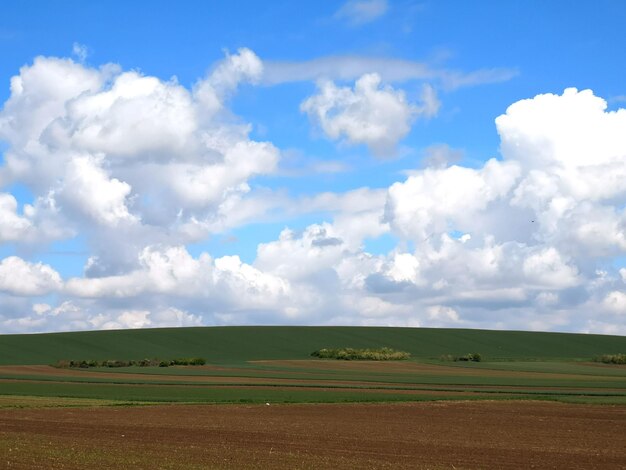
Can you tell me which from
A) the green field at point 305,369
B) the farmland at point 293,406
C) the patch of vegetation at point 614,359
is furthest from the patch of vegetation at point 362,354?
the patch of vegetation at point 614,359

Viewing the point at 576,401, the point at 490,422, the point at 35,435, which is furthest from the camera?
the point at 576,401

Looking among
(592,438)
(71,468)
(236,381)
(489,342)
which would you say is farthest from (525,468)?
(489,342)

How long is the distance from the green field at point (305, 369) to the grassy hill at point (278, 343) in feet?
0.52

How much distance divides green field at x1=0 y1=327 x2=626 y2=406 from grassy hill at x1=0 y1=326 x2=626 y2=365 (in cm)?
16

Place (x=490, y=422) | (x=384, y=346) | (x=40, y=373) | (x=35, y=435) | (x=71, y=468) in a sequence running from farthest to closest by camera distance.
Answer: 1. (x=384, y=346)
2. (x=40, y=373)
3. (x=490, y=422)
4. (x=35, y=435)
5. (x=71, y=468)

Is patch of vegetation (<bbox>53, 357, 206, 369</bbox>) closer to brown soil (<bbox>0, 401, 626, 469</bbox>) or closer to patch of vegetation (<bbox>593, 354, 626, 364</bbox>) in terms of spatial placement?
brown soil (<bbox>0, 401, 626, 469</bbox>)

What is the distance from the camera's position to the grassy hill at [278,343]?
117250 mm

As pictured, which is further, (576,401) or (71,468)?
(576,401)

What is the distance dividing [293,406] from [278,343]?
258ft

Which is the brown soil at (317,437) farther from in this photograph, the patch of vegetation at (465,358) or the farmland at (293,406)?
the patch of vegetation at (465,358)

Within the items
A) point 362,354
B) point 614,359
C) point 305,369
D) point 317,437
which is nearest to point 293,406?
point 317,437

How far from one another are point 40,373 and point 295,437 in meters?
55.6

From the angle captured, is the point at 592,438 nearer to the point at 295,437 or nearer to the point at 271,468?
the point at 295,437

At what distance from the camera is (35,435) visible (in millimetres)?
Result: 35938
